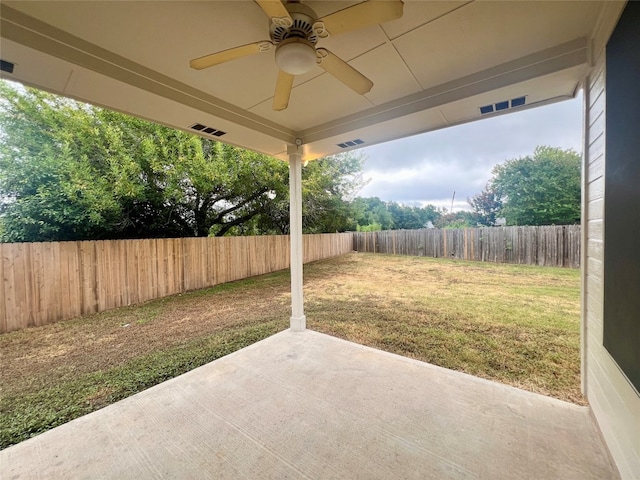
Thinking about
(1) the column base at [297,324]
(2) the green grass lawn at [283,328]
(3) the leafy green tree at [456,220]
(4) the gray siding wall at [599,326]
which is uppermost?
(3) the leafy green tree at [456,220]

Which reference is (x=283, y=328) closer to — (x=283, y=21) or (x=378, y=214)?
(x=283, y=21)

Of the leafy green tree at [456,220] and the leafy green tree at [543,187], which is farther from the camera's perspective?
the leafy green tree at [456,220]

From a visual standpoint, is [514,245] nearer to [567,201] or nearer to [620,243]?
[567,201]

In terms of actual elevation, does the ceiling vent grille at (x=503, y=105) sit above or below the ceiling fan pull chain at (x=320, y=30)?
above

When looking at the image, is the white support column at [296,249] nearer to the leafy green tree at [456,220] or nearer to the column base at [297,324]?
the column base at [297,324]

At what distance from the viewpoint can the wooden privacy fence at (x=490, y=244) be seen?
232 inches

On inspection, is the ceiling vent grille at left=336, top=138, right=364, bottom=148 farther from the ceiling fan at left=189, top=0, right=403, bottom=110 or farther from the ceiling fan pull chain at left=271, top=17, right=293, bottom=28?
the ceiling fan pull chain at left=271, top=17, right=293, bottom=28

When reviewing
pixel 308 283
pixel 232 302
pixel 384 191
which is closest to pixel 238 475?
pixel 232 302

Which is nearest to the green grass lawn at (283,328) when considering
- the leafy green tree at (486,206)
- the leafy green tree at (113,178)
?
the leafy green tree at (113,178)

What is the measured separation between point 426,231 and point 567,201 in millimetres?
5028

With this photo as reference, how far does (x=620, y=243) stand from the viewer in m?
1.13

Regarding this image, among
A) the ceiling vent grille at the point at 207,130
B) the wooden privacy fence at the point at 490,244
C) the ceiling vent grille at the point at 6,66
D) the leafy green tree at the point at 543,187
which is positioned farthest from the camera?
the leafy green tree at the point at 543,187

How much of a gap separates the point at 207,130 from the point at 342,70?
162cm

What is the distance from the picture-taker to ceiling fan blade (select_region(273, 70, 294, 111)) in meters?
1.45
